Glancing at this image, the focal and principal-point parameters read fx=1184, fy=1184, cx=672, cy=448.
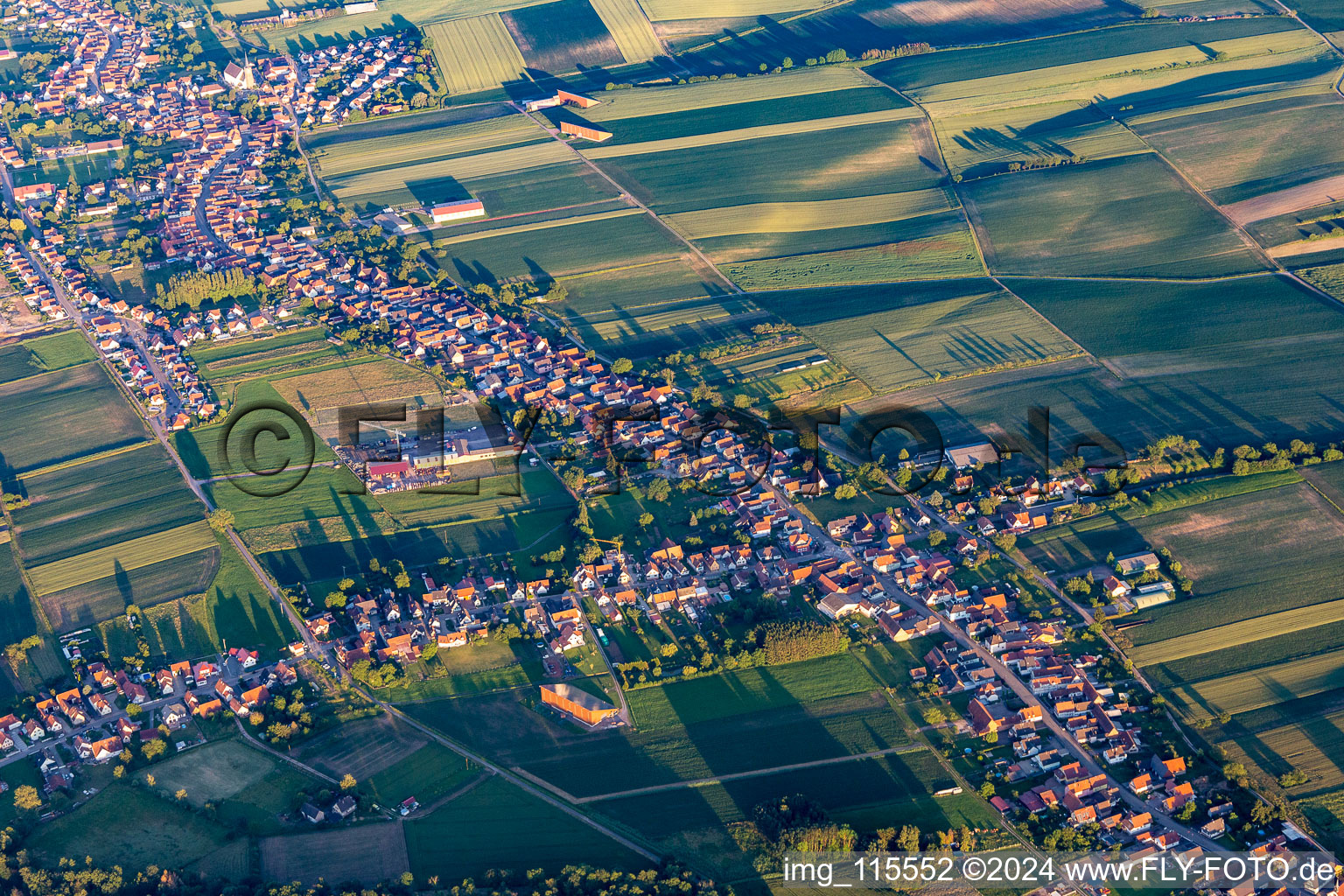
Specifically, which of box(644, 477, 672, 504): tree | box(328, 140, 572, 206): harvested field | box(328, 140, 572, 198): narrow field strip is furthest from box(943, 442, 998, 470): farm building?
box(328, 140, 572, 198): narrow field strip

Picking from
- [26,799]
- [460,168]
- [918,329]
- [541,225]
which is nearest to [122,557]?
[26,799]

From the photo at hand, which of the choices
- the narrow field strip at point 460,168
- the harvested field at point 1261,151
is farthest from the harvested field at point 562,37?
the harvested field at point 1261,151

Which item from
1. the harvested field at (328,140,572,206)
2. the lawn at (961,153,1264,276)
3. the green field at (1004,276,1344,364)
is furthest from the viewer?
the harvested field at (328,140,572,206)

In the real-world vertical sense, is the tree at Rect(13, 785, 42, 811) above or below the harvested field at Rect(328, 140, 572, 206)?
below

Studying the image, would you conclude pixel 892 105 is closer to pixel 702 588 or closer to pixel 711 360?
pixel 711 360

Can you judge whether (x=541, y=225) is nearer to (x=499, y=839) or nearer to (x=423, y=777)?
(x=423, y=777)

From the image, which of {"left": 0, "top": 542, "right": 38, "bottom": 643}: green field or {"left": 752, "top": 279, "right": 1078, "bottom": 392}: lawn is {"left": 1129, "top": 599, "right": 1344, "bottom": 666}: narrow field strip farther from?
{"left": 0, "top": 542, "right": 38, "bottom": 643}: green field

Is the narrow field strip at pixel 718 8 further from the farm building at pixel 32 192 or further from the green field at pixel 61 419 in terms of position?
the green field at pixel 61 419
